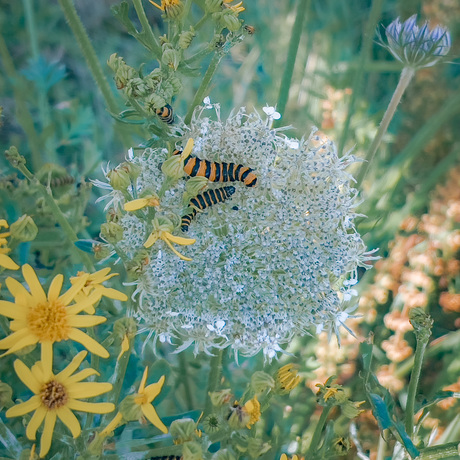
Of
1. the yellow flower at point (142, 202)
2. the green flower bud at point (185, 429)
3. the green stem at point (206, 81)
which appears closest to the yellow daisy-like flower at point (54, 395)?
the green flower bud at point (185, 429)

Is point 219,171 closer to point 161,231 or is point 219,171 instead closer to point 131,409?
point 161,231

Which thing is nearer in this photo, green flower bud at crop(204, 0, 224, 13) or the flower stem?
green flower bud at crop(204, 0, 224, 13)

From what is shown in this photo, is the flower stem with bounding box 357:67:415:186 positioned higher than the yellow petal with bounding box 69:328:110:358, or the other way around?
the flower stem with bounding box 357:67:415:186

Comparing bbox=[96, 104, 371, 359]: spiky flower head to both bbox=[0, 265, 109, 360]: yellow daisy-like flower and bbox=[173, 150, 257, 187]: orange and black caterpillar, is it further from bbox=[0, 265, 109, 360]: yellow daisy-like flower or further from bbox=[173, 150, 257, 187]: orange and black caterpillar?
bbox=[0, 265, 109, 360]: yellow daisy-like flower

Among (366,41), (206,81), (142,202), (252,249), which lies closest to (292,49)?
(366,41)

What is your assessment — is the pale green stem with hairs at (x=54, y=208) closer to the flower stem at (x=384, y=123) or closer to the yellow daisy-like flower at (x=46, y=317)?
the yellow daisy-like flower at (x=46, y=317)

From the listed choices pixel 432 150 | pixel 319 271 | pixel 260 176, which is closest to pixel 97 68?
pixel 260 176

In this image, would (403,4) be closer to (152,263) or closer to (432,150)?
(432,150)

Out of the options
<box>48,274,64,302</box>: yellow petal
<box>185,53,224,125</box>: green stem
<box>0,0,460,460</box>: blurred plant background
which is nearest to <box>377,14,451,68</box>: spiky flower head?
<box>0,0,460,460</box>: blurred plant background
